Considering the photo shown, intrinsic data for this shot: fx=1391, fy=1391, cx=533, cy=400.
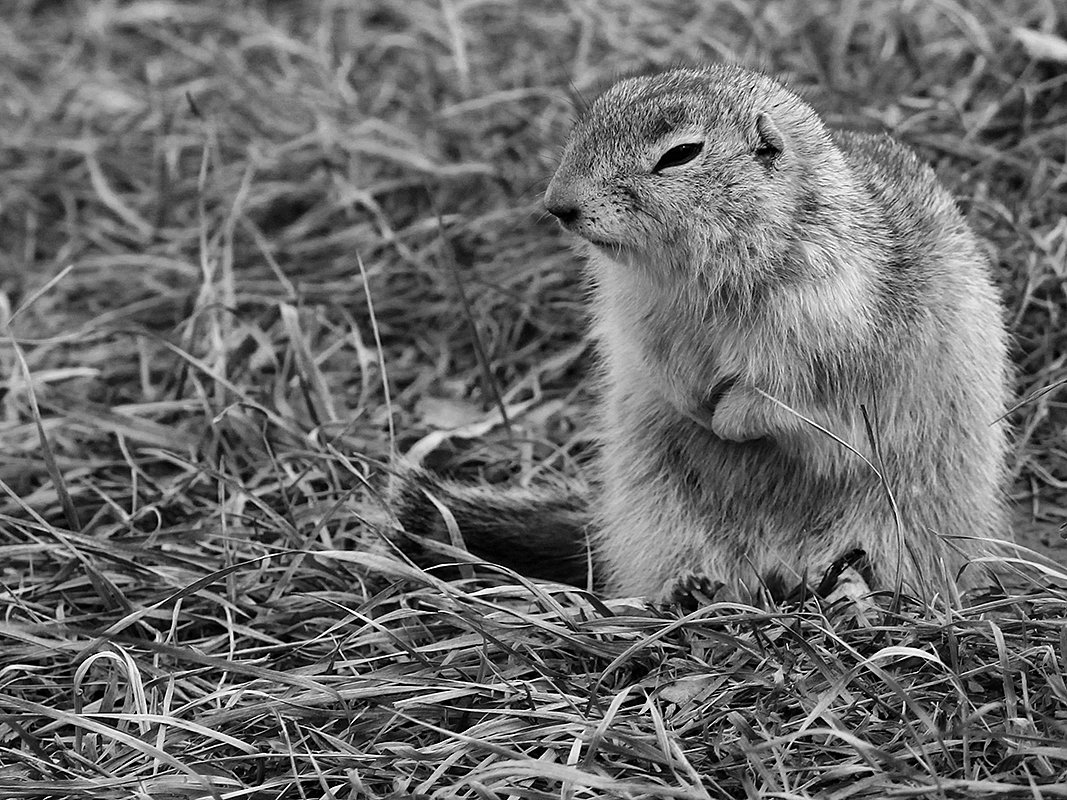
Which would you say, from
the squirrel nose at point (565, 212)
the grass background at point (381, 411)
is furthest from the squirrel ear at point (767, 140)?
the grass background at point (381, 411)

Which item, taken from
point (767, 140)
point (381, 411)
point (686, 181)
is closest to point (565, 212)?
point (686, 181)

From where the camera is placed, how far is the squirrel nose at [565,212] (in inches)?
142

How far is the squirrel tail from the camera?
4109 millimetres

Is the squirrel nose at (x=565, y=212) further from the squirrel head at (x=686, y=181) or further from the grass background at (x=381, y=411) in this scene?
the grass background at (x=381, y=411)

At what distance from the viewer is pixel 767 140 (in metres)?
3.71

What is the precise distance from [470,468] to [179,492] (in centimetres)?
96

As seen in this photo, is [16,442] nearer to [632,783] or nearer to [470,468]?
[470,468]

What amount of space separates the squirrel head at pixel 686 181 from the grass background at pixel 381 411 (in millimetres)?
951

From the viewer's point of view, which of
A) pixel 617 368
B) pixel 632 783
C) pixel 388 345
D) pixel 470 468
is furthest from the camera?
pixel 388 345

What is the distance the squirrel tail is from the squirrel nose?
0.93 metres

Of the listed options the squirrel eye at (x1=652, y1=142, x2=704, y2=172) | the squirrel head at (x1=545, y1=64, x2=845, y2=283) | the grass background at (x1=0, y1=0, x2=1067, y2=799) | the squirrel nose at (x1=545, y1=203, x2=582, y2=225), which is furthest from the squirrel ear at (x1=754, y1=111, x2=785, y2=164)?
the grass background at (x1=0, y1=0, x2=1067, y2=799)

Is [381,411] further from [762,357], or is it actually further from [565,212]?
[762,357]

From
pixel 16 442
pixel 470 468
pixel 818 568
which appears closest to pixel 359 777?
pixel 818 568

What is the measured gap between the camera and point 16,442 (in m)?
4.75
